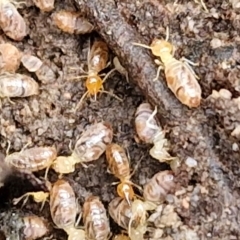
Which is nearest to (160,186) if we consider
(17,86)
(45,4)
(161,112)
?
(161,112)

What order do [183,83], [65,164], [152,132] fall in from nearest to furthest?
[183,83]
[152,132]
[65,164]

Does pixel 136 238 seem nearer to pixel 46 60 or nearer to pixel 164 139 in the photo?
pixel 164 139

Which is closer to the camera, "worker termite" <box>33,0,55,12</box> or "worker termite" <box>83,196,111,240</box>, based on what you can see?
"worker termite" <box>83,196,111,240</box>

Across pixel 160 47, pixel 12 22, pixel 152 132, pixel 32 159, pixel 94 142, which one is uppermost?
pixel 160 47

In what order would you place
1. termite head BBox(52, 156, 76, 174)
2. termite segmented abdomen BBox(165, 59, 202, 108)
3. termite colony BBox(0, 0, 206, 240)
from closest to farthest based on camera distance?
termite segmented abdomen BBox(165, 59, 202, 108) < termite colony BBox(0, 0, 206, 240) < termite head BBox(52, 156, 76, 174)

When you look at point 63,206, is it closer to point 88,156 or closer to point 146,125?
point 88,156

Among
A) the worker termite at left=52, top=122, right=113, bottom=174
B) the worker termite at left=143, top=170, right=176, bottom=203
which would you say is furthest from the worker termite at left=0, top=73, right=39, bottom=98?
the worker termite at left=143, top=170, right=176, bottom=203

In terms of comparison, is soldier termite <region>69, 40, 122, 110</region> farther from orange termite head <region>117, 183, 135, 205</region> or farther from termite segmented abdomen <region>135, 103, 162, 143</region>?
orange termite head <region>117, 183, 135, 205</region>
